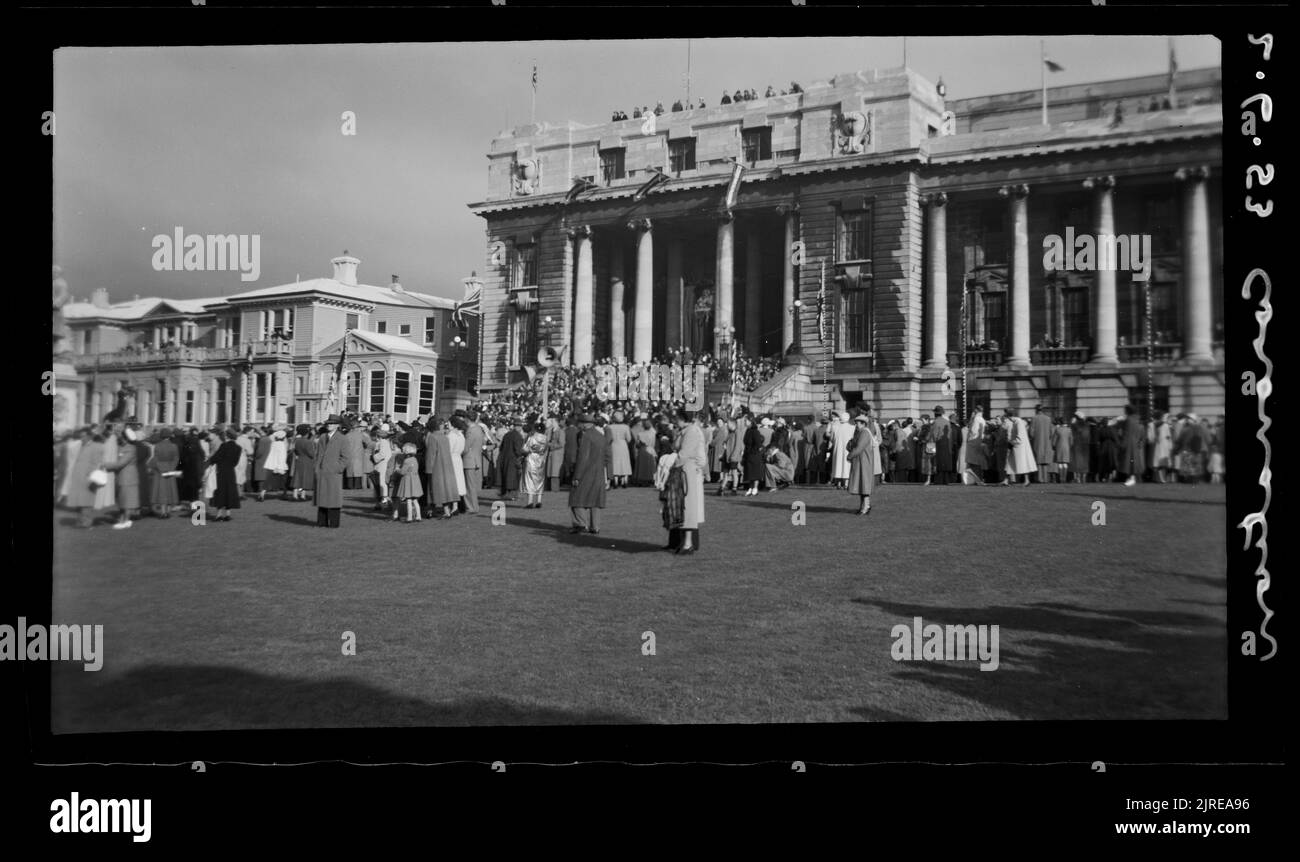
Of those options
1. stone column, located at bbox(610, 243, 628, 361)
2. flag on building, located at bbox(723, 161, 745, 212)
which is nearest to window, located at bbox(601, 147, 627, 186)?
stone column, located at bbox(610, 243, 628, 361)

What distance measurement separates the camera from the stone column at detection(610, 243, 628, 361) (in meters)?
7.89

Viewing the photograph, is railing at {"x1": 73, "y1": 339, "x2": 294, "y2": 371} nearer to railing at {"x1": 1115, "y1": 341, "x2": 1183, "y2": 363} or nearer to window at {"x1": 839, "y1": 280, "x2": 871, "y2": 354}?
window at {"x1": 839, "y1": 280, "x2": 871, "y2": 354}

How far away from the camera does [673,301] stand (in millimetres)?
8648

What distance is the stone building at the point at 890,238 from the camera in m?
5.41

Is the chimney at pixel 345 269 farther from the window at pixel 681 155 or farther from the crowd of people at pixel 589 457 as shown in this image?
the window at pixel 681 155

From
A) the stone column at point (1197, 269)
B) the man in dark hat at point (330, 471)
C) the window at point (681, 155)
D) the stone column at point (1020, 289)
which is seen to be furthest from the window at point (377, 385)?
the stone column at point (1197, 269)

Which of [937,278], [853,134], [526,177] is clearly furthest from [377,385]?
[853,134]

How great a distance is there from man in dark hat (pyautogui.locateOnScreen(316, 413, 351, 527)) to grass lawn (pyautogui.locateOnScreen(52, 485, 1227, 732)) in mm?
554

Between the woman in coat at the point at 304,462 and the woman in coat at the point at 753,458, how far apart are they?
357 cm

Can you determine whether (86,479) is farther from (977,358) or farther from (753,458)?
(977,358)

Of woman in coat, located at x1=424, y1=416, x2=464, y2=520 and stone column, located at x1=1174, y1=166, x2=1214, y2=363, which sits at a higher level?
stone column, located at x1=1174, y1=166, x2=1214, y2=363

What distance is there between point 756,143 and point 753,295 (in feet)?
6.55

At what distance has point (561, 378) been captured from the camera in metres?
8.32

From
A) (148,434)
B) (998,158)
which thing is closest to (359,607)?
(148,434)
